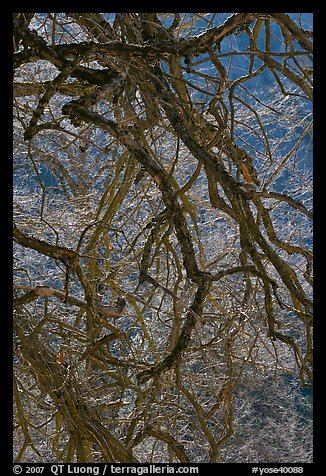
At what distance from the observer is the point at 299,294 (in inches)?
46.4

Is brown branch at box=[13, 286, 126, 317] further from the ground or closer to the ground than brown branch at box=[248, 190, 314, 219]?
closer to the ground

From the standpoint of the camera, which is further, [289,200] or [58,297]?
[58,297]

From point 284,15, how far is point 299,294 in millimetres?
477

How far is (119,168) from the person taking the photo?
5.74 feet

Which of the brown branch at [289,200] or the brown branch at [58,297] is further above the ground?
the brown branch at [289,200]

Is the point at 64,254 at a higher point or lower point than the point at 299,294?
higher

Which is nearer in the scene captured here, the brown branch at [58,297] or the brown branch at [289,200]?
the brown branch at [289,200]

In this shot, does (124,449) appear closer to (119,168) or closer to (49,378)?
(49,378)

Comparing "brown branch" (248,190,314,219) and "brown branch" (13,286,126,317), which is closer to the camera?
"brown branch" (248,190,314,219)
